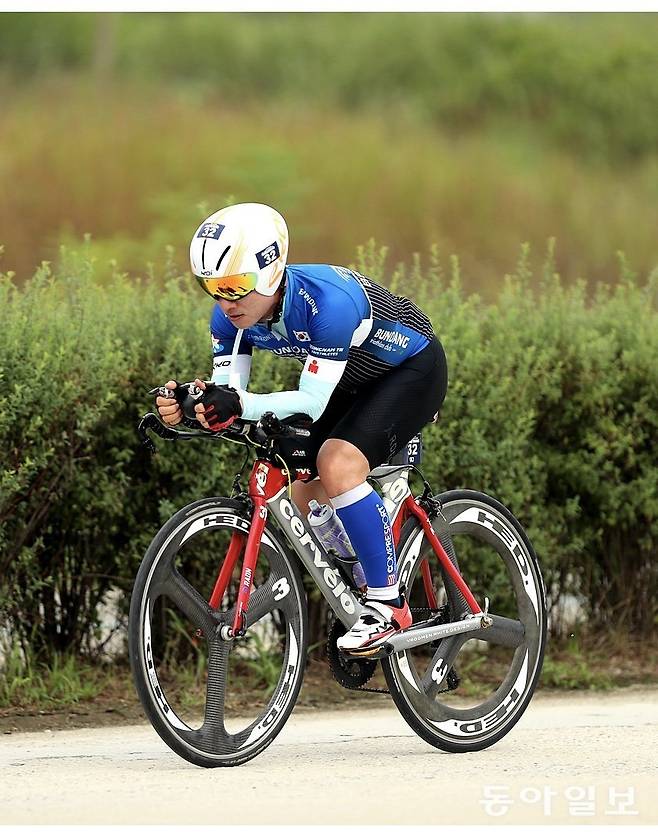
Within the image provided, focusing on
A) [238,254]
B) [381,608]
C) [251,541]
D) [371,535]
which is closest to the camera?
[238,254]

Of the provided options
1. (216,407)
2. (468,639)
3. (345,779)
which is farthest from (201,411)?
(468,639)

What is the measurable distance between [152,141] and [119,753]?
59.6ft

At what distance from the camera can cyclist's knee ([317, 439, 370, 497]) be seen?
19.4 feet

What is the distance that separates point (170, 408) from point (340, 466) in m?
0.77

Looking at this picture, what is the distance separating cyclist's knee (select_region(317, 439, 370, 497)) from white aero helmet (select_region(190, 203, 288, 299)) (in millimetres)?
661

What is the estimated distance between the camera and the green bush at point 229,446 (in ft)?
23.8

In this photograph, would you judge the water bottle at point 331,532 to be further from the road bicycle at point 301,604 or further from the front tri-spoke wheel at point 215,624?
the front tri-spoke wheel at point 215,624

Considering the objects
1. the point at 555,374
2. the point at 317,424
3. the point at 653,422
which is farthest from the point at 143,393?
the point at 653,422

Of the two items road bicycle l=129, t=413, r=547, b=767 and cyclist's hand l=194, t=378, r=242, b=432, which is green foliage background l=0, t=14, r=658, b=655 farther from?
cyclist's hand l=194, t=378, r=242, b=432

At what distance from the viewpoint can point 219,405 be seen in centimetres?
548

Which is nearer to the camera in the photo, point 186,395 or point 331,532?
point 186,395

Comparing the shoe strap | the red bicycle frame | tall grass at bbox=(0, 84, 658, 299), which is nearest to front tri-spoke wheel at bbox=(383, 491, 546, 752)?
the shoe strap

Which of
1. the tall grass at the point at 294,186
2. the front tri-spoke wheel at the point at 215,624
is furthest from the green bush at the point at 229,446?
the tall grass at the point at 294,186

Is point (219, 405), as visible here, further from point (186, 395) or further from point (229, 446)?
point (229, 446)
